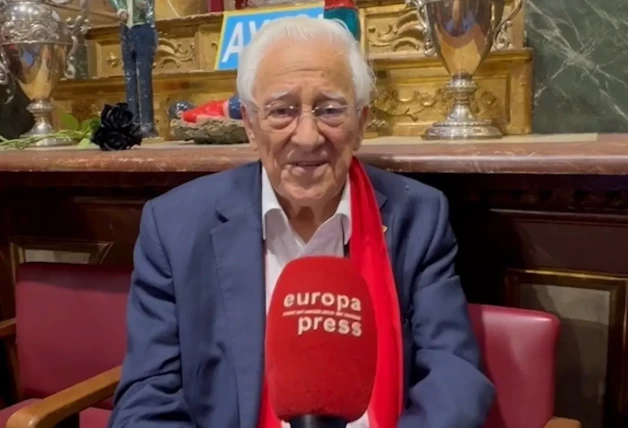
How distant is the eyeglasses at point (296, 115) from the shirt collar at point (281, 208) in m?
0.13

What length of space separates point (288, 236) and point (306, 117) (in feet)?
0.74

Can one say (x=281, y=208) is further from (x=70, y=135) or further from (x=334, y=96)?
(x=70, y=135)

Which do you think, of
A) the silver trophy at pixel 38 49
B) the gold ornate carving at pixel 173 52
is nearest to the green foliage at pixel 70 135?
the silver trophy at pixel 38 49

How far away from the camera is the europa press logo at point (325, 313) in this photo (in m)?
0.69

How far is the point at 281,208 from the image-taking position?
48.8 inches

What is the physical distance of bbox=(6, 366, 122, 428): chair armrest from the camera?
1.23m

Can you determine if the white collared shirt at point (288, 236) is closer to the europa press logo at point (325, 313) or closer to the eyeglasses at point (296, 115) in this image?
the eyeglasses at point (296, 115)

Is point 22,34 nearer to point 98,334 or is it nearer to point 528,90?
point 98,334

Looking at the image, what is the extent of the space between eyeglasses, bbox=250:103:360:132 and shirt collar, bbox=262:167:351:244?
125 millimetres

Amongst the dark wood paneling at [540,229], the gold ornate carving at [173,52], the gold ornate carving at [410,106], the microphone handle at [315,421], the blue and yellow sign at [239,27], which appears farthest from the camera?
the gold ornate carving at [173,52]

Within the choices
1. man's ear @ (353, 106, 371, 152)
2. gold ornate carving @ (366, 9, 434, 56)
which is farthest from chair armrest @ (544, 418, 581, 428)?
gold ornate carving @ (366, 9, 434, 56)

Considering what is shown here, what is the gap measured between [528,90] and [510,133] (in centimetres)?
10

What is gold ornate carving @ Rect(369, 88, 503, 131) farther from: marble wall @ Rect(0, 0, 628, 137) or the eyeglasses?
the eyeglasses

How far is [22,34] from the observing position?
5.88ft
